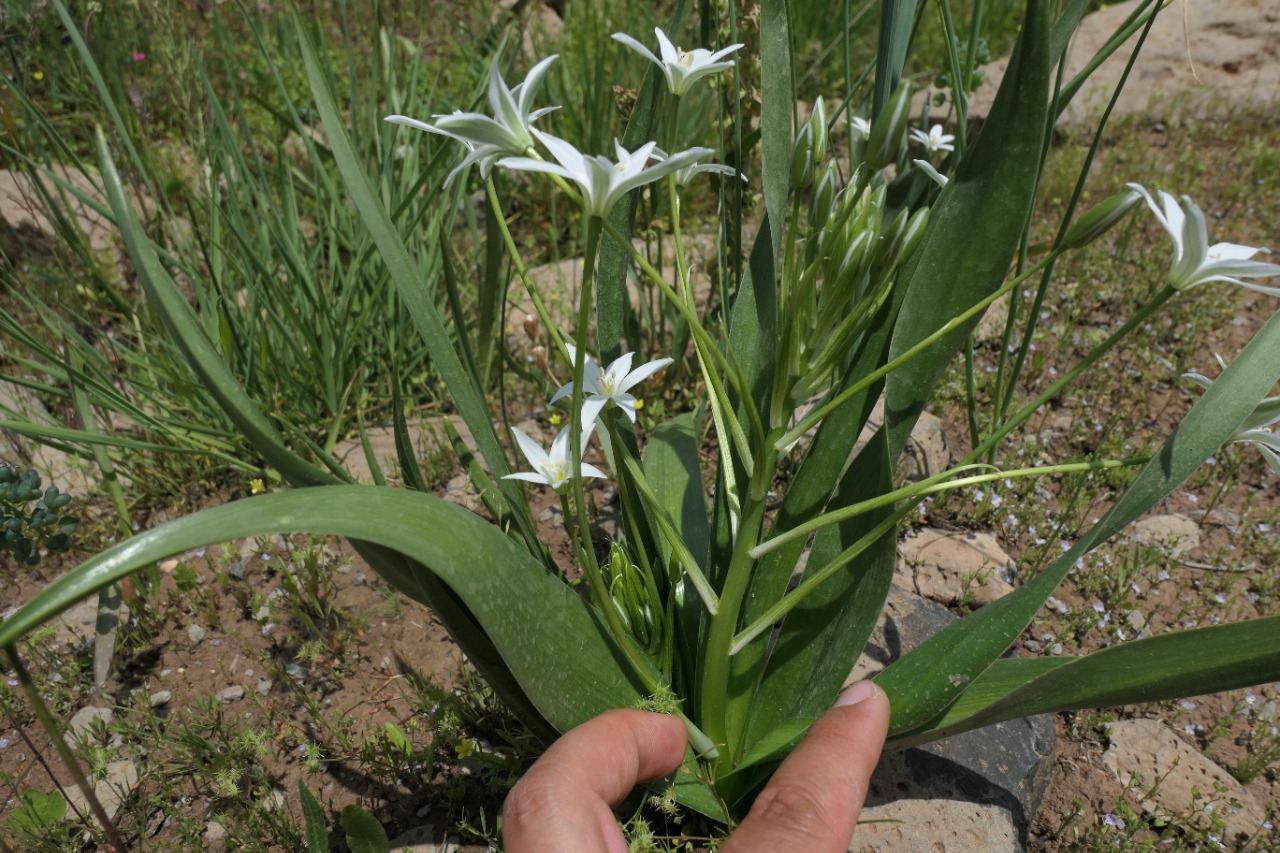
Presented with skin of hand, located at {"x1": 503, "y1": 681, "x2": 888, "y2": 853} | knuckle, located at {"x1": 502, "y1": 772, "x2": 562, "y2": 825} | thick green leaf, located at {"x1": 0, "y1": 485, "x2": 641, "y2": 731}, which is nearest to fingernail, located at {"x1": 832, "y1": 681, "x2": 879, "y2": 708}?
skin of hand, located at {"x1": 503, "y1": 681, "x2": 888, "y2": 853}

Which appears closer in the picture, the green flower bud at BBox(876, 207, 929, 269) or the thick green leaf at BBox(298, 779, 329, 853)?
the green flower bud at BBox(876, 207, 929, 269)

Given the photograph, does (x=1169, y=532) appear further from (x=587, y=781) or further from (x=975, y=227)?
(x=587, y=781)

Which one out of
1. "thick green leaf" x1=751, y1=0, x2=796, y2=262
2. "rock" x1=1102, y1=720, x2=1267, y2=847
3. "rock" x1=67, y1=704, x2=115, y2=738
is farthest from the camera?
"rock" x1=67, y1=704, x2=115, y2=738

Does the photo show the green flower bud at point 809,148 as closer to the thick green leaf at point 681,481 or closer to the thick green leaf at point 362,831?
the thick green leaf at point 681,481

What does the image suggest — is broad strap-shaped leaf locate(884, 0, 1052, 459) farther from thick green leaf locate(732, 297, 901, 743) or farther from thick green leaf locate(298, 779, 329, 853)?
thick green leaf locate(298, 779, 329, 853)

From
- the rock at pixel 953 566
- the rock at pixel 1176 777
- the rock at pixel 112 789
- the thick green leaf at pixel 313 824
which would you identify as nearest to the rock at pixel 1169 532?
the rock at pixel 953 566

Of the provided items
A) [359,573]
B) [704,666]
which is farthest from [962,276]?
[359,573]
